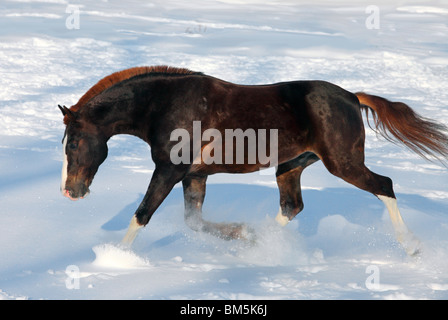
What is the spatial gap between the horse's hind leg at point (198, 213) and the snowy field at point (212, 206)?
97mm

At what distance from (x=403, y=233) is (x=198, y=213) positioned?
1.54 m

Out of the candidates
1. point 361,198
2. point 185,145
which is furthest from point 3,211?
point 361,198

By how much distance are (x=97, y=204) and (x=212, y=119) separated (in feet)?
5.87

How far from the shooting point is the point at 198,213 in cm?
459

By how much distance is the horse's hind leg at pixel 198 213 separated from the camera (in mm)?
4551

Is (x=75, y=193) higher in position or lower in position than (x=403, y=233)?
higher

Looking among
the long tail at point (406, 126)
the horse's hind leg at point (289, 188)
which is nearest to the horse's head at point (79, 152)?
the horse's hind leg at point (289, 188)

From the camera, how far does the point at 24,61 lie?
11.9 metres

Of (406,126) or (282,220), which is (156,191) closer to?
(282,220)

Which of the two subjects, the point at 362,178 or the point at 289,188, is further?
the point at 289,188

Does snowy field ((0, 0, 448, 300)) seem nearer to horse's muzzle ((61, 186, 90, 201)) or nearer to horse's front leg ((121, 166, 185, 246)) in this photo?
horse's front leg ((121, 166, 185, 246))

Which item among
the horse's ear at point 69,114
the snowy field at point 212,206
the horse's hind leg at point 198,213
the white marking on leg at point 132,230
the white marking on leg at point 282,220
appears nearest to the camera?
the snowy field at point 212,206
